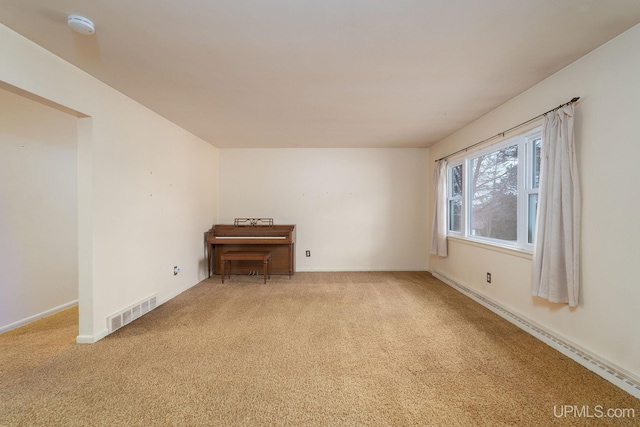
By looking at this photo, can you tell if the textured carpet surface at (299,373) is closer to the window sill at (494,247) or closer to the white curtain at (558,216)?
the white curtain at (558,216)

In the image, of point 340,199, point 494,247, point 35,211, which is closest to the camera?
point 35,211

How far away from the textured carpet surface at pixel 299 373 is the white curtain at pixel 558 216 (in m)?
0.55

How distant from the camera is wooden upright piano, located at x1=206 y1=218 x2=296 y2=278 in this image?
4496mm

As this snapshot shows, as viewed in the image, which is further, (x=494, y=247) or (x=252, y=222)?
(x=252, y=222)

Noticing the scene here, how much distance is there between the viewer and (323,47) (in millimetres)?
1898

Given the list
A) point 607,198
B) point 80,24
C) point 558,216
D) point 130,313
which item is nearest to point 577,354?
point 558,216

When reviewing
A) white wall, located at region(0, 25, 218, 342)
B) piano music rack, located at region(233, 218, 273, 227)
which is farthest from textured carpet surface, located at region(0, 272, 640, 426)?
piano music rack, located at region(233, 218, 273, 227)

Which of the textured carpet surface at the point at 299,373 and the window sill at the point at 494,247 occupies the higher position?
the window sill at the point at 494,247

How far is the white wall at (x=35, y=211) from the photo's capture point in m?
2.66

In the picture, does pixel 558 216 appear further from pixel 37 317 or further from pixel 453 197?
pixel 37 317

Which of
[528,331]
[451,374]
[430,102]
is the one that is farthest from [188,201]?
[528,331]

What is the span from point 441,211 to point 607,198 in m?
2.50
